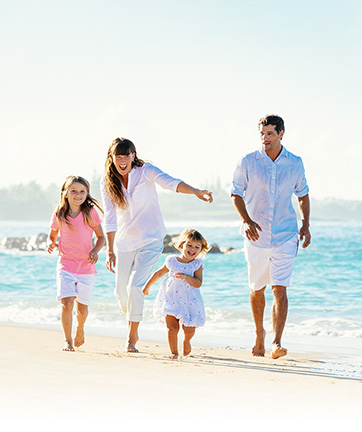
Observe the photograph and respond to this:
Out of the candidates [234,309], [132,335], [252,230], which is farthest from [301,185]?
[234,309]

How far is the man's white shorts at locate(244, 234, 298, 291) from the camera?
5941 millimetres

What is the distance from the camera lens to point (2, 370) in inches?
177

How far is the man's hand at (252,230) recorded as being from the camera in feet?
18.9

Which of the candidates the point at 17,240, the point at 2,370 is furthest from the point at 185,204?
the point at 2,370

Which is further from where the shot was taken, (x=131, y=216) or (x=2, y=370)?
(x=131, y=216)

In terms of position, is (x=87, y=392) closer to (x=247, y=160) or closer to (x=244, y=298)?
(x=247, y=160)

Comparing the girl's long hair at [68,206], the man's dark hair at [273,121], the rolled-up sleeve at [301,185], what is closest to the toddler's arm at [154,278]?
the girl's long hair at [68,206]

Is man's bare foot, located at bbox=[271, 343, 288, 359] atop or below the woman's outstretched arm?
below

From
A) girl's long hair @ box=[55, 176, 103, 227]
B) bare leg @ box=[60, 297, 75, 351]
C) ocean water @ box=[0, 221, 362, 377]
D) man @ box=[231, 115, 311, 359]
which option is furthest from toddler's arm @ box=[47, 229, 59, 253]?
ocean water @ box=[0, 221, 362, 377]

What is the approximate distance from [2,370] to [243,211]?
242 cm

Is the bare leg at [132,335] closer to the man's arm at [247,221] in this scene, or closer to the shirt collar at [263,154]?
the man's arm at [247,221]

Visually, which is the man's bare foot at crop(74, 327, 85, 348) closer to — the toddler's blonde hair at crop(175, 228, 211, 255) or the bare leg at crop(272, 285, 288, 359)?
the toddler's blonde hair at crop(175, 228, 211, 255)

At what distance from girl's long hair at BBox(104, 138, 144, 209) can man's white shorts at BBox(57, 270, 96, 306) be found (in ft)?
2.36

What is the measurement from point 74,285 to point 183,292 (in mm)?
942
